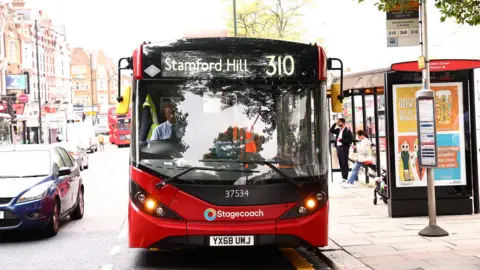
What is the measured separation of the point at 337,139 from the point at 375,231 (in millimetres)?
8363

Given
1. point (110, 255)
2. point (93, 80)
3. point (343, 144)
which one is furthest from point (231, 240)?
point (93, 80)

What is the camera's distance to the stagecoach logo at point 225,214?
7.81 meters

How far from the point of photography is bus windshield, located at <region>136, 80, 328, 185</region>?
7.97 meters

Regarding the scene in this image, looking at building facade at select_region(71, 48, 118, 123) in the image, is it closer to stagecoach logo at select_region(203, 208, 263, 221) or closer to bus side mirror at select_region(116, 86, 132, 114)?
bus side mirror at select_region(116, 86, 132, 114)

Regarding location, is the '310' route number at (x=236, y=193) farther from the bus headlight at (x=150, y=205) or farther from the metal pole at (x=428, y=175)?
the metal pole at (x=428, y=175)

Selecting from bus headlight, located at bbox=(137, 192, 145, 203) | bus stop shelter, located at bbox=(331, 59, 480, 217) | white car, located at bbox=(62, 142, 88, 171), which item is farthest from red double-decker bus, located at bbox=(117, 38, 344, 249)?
white car, located at bbox=(62, 142, 88, 171)

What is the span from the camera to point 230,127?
26.4ft

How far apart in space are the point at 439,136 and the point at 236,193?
5255 millimetres

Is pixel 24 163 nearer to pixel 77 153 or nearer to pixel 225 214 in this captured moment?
pixel 225 214

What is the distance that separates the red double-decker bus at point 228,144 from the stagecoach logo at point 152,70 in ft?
0.04

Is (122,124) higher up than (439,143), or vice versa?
(122,124)

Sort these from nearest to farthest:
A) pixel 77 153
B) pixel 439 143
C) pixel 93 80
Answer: pixel 439 143 → pixel 77 153 → pixel 93 80

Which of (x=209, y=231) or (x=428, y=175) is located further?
(x=428, y=175)

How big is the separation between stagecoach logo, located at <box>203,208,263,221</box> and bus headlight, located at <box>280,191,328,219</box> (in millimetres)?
303
